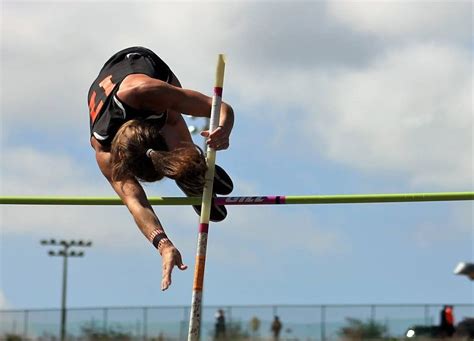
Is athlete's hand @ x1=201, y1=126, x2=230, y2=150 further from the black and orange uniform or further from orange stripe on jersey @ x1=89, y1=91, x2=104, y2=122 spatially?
orange stripe on jersey @ x1=89, y1=91, x2=104, y2=122

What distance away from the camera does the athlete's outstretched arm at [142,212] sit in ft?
24.8

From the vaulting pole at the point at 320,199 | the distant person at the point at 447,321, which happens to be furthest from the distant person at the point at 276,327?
the vaulting pole at the point at 320,199

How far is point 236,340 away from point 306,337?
107cm

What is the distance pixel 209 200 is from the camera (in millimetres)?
8148

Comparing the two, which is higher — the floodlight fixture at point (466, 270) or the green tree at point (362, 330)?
the green tree at point (362, 330)

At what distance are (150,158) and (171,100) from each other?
0.39 metres

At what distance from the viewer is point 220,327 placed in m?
23.4

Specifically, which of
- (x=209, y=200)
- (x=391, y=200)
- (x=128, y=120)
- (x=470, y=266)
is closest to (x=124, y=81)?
(x=128, y=120)

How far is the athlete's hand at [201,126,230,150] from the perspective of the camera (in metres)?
8.12

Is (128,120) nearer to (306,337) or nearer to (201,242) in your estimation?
(201,242)

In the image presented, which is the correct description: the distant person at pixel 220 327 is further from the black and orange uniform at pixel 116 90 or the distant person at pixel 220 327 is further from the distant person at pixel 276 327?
the black and orange uniform at pixel 116 90

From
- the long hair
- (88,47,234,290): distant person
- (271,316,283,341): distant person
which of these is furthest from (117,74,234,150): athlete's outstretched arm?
(271,316,283,341): distant person

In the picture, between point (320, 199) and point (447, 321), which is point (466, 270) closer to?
point (320, 199)

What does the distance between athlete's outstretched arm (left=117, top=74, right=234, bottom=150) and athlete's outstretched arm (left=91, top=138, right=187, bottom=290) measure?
0.38 metres
